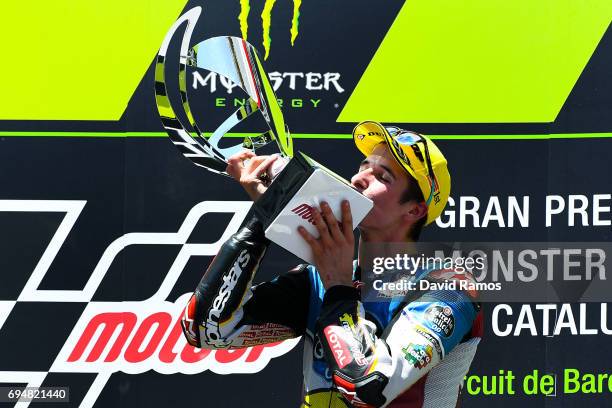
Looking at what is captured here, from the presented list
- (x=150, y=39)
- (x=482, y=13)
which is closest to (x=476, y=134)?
(x=482, y=13)

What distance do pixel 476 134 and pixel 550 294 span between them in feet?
1.98

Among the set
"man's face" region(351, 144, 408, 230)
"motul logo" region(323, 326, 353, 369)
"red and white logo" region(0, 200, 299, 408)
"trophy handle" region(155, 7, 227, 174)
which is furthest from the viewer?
"red and white logo" region(0, 200, 299, 408)

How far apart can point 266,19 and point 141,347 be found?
1209 millimetres

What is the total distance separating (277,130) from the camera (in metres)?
2.31

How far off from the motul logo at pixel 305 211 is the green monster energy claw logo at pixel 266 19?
4.30 feet

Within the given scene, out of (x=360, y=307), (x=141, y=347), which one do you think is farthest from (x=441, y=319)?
(x=141, y=347)

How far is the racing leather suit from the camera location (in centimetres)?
164

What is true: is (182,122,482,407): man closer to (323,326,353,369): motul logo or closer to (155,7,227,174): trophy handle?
(323,326,353,369): motul logo

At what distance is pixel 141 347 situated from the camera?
2920mm

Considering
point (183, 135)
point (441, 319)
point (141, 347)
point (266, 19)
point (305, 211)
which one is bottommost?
point (441, 319)

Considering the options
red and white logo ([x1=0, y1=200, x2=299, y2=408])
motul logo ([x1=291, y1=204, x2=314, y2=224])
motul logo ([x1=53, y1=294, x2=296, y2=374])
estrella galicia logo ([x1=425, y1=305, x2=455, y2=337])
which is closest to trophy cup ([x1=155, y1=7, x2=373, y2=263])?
motul logo ([x1=291, y1=204, x2=314, y2=224])

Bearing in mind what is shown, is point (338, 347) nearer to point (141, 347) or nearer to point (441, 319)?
point (441, 319)

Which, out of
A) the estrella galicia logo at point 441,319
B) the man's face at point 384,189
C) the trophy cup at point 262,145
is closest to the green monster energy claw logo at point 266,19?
the trophy cup at point 262,145

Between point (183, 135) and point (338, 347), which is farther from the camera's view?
point (183, 135)
